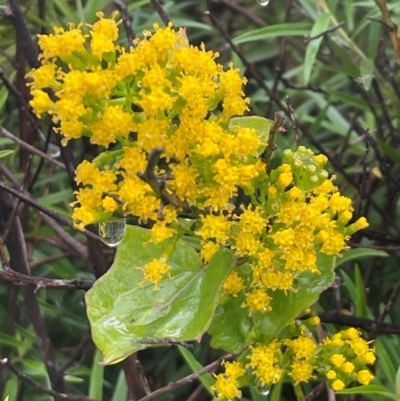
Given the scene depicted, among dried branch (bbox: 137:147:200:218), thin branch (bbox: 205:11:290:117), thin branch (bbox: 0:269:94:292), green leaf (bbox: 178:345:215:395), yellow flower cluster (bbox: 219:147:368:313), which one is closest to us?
dried branch (bbox: 137:147:200:218)

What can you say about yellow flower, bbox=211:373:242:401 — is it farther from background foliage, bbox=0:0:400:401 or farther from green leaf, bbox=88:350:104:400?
green leaf, bbox=88:350:104:400

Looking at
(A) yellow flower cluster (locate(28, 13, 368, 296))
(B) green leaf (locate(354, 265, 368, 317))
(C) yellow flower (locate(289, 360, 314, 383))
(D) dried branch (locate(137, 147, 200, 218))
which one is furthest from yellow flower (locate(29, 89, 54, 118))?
(B) green leaf (locate(354, 265, 368, 317))

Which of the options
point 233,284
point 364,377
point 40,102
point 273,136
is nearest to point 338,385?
point 364,377

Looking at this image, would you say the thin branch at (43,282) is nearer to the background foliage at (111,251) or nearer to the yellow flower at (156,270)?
the background foliage at (111,251)

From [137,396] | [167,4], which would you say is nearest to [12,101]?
[167,4]

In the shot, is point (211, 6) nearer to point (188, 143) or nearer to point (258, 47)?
point (258, 47)

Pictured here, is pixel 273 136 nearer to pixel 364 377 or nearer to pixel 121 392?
pixel 364 377
